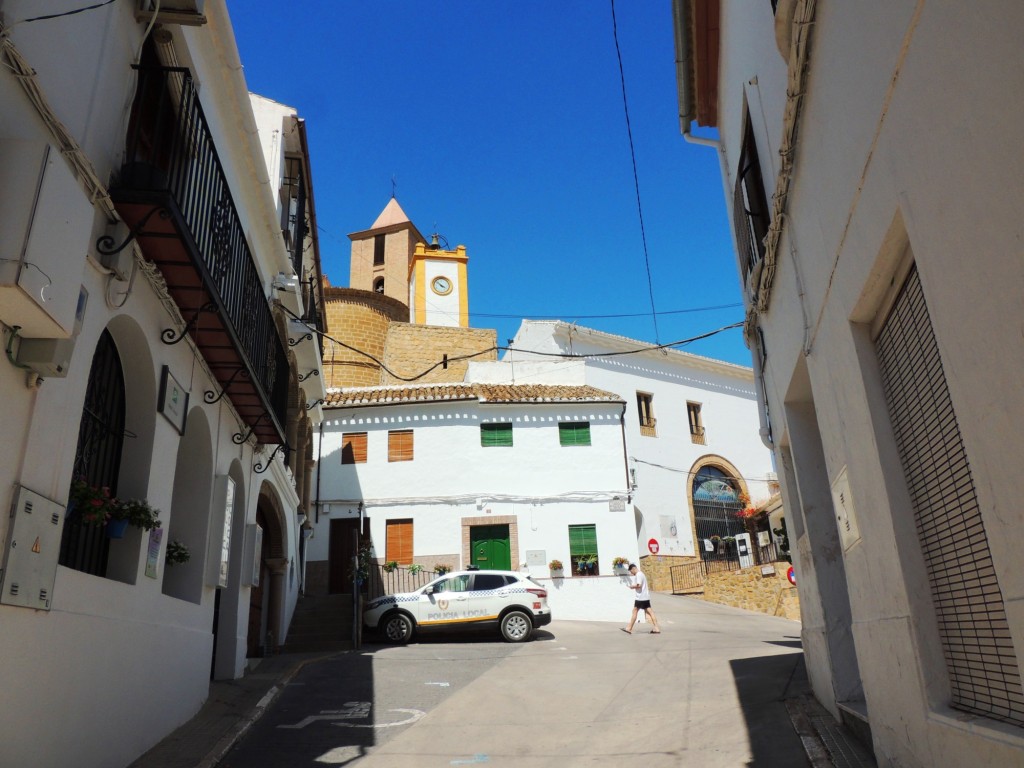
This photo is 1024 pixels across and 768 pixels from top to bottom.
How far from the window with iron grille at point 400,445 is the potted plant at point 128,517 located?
16.4 m

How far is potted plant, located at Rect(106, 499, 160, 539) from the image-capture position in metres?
6.33

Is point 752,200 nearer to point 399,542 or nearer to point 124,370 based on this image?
point 124,370

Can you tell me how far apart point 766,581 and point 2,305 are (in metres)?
20.6

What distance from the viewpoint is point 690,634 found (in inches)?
619

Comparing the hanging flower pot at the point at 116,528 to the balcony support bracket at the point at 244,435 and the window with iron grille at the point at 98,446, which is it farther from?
the balcony support bracket at the point at 244,435

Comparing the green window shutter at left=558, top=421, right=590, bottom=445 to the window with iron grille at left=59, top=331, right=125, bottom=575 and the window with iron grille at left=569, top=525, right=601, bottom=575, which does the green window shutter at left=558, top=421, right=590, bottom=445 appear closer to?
the window with iron grille at left=569, top=525, right=601, bottom=575

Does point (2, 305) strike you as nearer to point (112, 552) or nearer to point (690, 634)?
point (112, 552)

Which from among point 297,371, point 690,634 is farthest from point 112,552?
point 690,634

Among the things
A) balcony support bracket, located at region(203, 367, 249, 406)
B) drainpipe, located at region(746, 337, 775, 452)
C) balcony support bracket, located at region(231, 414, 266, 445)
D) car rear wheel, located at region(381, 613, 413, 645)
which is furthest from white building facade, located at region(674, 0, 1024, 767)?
car rear wheel, located at region(381, 613, 413, 645)

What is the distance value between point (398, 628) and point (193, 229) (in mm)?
10994

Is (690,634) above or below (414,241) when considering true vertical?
below

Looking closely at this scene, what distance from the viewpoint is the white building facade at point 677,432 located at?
29750 mm

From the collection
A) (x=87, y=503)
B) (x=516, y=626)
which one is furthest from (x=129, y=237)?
(x=516, y=626)

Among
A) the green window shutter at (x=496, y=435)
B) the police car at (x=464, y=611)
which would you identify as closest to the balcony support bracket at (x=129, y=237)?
the police car at (x=464, y=611)
